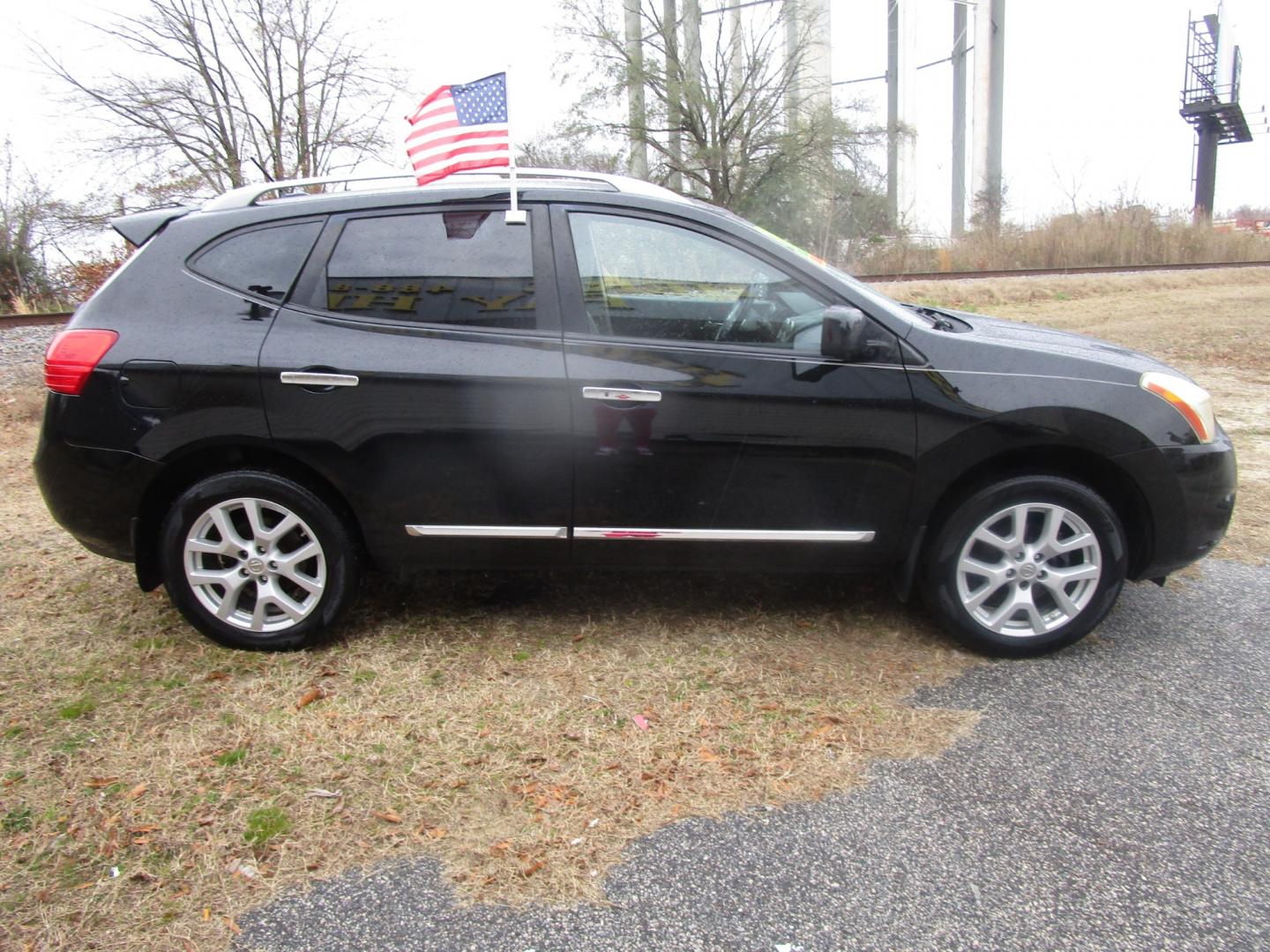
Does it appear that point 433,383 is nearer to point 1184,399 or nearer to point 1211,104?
point 1184,399

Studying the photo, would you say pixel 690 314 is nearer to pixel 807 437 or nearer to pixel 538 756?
pixel 807 437

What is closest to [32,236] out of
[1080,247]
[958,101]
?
[1080,247]

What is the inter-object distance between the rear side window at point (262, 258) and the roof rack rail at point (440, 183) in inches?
7.4

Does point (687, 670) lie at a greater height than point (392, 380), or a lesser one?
lesser

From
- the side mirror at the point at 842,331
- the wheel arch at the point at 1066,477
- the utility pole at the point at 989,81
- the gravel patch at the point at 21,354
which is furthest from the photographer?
the utility pole at the point at 989,81

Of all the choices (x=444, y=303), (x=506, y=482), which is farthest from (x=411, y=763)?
(x=444, y=303)

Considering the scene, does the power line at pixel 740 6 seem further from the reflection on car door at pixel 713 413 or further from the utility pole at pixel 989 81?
the reflection on car door at pixel 713 413

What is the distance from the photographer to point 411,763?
291cm

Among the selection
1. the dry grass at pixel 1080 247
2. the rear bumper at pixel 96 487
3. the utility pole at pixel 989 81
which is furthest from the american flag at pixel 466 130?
the utility pole at pixel 989 81

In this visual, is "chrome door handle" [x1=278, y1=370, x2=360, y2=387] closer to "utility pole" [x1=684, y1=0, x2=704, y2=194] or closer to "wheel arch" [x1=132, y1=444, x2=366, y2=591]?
"wheel arch" [x1=132, y1=444, x2=366, y2=591]

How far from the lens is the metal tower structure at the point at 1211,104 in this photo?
38156 millimetres

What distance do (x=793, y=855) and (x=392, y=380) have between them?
7.00 feet

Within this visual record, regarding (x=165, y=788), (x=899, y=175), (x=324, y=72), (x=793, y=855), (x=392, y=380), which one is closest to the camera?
(x=793, y=855)

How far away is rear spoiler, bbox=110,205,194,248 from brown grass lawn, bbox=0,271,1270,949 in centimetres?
159
